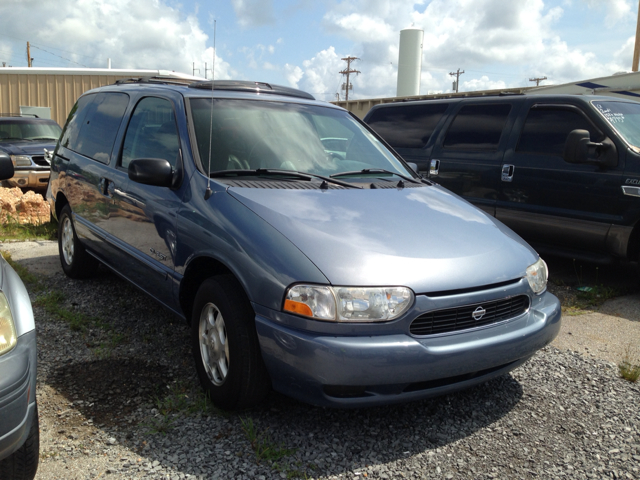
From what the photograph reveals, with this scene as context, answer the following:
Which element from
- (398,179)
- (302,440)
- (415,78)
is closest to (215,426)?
(302,440)

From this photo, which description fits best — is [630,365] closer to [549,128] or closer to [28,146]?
[549,128]

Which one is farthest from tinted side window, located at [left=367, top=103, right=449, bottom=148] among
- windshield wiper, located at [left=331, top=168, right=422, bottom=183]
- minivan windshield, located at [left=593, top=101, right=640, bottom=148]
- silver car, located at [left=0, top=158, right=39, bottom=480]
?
silver car, located at [left=0, top=158, right=39, bottom=480]

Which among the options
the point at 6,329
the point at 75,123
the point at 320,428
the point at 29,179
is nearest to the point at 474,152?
the point at 75,123

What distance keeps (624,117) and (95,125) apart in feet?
16.2

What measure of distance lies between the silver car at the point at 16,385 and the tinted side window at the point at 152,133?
152cm

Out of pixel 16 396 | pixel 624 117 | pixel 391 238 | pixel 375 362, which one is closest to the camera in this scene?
pixel 16 396

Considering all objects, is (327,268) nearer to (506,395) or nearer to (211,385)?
(211,385)

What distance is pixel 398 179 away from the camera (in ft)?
12.7

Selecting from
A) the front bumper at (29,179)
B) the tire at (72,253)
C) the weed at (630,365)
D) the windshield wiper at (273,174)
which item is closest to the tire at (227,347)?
the windshield wiper at (273,174)

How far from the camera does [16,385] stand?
1999 millimetres

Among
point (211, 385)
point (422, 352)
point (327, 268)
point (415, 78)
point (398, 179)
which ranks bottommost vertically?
point (211, 385)

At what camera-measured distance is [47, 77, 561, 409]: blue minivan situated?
8.16 ft

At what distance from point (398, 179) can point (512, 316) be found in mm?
1339

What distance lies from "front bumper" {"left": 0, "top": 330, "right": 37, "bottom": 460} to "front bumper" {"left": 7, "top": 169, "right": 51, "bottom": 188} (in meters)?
9.40
